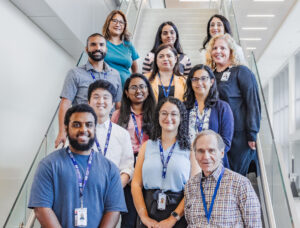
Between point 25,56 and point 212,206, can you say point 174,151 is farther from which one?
point 25,56

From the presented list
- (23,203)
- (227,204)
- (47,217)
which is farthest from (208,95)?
(23,203)

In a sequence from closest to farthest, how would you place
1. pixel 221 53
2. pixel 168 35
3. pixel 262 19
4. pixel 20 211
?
pixel 20 211 → pixel 221 53 → pixel 168 35 → pixel 262 19

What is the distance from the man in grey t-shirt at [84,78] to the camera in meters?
3.77

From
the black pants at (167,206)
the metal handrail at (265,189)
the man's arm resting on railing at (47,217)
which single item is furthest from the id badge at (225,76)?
the man's arm resting on railing at (47,217)

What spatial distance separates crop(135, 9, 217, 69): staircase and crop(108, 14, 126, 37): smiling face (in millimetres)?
2204

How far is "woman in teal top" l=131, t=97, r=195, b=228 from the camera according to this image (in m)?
2.86

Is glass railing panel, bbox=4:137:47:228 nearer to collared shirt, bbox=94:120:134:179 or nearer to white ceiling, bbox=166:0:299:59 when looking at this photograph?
collared shirt, bbox=94:120:134:179

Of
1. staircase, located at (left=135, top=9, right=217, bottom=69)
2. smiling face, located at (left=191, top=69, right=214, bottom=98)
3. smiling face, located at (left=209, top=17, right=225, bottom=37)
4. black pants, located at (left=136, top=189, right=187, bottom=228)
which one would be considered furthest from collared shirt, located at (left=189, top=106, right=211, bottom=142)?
staircase, located at (left=135, top=9, right=217, bottom=69)

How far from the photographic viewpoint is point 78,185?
252 cm

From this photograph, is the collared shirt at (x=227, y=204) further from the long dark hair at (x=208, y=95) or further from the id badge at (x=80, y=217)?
the long dark hair at (x=208, y=95)

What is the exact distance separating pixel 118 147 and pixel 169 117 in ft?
1.59

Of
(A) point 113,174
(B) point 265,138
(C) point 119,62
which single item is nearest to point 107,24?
(C) point 119,62

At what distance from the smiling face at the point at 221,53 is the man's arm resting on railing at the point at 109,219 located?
2174 mm

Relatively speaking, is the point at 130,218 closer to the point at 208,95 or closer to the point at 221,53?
the point at 208,95
